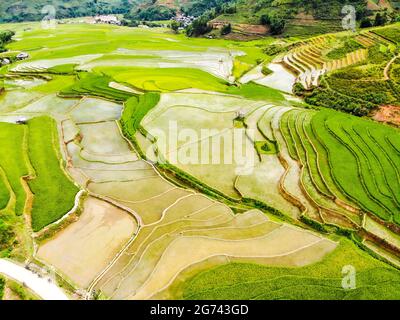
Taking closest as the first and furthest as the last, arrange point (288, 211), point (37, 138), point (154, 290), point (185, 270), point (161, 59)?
point (154, 290), point (185, 270), point (288, 211), point (37, 138), point (161, 59)

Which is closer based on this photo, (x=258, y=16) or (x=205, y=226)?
(x=205, y=226)

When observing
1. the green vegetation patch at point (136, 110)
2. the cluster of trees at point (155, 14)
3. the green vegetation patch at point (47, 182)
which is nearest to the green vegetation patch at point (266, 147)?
the green vegetation patch at point (136, 110)

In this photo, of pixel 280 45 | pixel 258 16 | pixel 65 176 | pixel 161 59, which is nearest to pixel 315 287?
pixel 65 176

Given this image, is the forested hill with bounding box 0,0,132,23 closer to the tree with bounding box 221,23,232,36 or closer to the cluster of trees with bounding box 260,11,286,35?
the tree with bounding box 221,23,232,36

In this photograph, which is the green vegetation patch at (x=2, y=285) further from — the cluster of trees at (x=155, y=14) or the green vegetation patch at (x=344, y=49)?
the cluster of trees at (x=155, y=14)

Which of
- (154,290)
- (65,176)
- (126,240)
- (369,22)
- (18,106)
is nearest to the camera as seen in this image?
(154,290)
